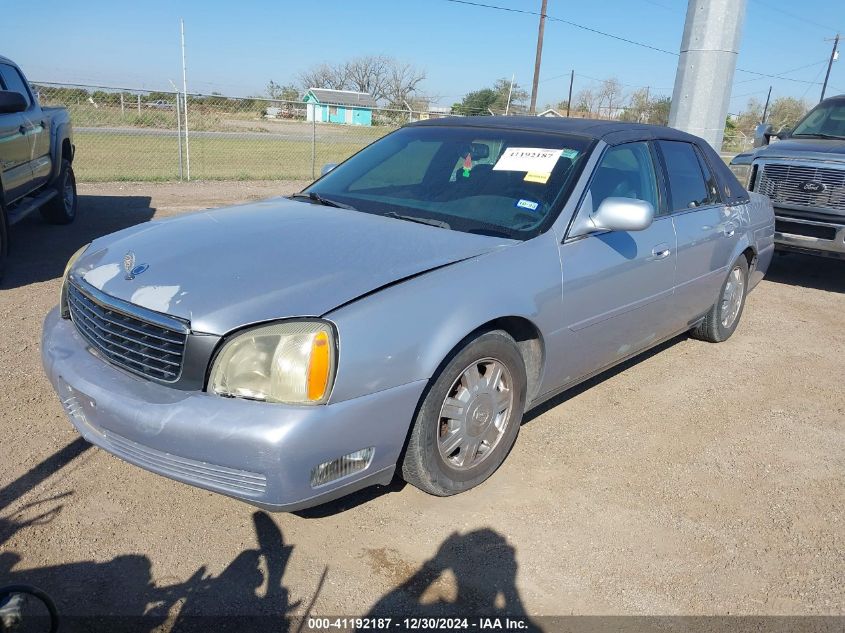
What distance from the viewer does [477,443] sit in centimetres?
315

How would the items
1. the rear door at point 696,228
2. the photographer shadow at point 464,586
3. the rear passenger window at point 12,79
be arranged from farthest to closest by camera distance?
the rear passenger window at point 12,79, the rear door at point 696,228, the photographer shadow at point 464,586

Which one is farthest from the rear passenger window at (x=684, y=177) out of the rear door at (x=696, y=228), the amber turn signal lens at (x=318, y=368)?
the amber turn signal lens at (x=318, y=368)

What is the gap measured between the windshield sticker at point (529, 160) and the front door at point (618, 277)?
0.25m

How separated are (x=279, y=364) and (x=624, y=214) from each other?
1893mm

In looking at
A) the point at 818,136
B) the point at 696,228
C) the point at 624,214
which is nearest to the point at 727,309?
the point at 696,228

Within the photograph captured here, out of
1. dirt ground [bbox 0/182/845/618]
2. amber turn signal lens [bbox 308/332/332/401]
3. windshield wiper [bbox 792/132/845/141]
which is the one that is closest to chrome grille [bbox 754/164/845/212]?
windshield wiper [bbox 792/132/845/141]

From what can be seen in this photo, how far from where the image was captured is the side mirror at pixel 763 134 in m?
9.10

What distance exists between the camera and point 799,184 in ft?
24.6

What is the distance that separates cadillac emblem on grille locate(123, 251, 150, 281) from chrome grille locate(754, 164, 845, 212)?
273 inches

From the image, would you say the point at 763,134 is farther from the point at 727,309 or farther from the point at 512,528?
the point at 512,528

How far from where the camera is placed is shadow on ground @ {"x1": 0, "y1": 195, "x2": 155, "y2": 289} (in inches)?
255

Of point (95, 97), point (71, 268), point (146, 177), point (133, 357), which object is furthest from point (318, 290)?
point (95, 97)

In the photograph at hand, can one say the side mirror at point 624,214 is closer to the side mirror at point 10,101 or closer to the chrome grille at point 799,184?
the chrome grille at point 799,184

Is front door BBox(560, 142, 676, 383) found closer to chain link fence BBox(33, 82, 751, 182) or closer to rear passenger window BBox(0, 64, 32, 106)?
rear passenger window BBox(0, 64, 32, 106)
